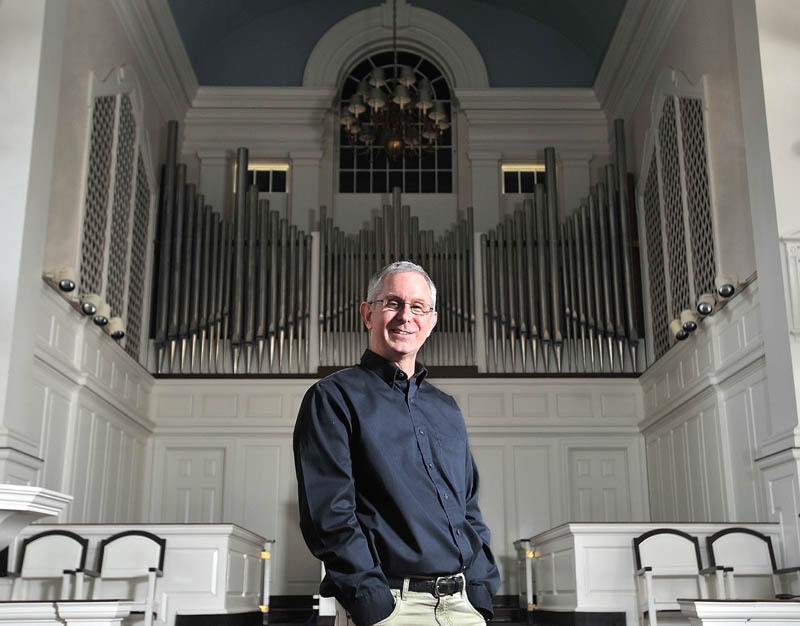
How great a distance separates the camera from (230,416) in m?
9.77

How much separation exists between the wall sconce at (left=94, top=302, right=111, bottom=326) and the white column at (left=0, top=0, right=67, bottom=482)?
926 mm

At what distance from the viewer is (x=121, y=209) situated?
893 cm

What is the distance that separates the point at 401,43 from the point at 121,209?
4.44 metres

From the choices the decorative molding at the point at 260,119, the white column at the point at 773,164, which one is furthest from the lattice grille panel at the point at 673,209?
the decorative molding at the point at 260,119

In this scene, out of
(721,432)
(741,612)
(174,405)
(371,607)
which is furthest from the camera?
(174,405)

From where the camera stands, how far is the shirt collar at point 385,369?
2.33 meters

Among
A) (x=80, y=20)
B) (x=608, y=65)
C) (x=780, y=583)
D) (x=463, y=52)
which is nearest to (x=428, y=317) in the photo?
(x=780, y=583)

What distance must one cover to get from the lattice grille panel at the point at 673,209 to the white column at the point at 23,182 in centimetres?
514

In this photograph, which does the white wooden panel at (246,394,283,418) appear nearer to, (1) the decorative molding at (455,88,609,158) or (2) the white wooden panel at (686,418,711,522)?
(1) the decorative molding at (455,88,609,158)

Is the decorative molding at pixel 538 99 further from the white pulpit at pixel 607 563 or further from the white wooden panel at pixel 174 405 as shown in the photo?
the white pulpit at pixel 607 563

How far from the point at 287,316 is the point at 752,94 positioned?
16.7ft

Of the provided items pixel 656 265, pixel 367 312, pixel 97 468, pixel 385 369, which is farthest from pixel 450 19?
pixel 385 369

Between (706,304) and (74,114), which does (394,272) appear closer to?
(706,304)

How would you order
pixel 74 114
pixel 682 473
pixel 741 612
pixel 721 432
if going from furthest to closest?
pixel 682 473, pixel 74 114, pixel 721 432, pixel 741 612
